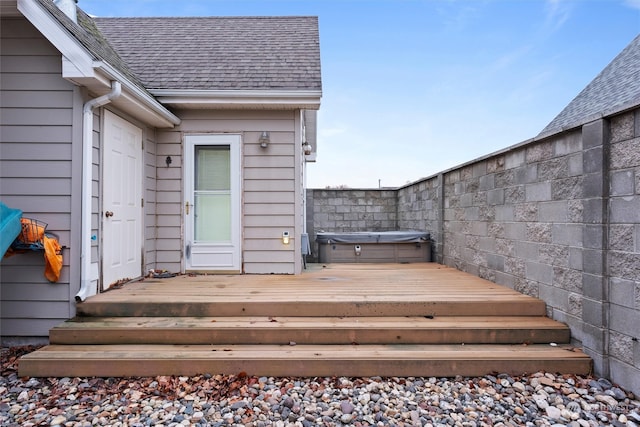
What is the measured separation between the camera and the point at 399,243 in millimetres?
5934

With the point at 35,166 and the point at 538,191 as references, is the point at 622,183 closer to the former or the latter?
the point at 538,191

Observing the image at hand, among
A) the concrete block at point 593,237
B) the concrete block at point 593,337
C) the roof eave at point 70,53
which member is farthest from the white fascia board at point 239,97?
the concrete block at point 593,337

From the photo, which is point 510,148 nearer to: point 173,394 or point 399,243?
point 399,243

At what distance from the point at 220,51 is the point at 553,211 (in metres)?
4.98

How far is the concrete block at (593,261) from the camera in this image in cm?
241

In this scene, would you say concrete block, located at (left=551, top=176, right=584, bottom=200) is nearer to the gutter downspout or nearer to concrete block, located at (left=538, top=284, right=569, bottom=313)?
concrete block, located at (left=538, top=284, right=569, bottom=313)

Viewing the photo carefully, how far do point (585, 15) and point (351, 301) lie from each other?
1002 cm

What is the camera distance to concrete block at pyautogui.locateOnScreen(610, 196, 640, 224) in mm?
2174

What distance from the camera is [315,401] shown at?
7.38 feet

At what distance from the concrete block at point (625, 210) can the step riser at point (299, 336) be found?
1.07 metres

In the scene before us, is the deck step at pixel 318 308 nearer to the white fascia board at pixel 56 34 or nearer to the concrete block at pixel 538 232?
the concrete block at pixel 538 232

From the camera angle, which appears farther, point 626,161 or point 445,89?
point 445,89

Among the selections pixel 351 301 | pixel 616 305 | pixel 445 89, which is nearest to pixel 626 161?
pixel 616 305

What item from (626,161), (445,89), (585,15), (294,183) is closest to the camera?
(626,161)
